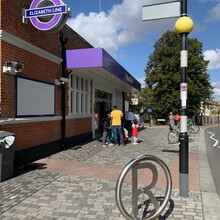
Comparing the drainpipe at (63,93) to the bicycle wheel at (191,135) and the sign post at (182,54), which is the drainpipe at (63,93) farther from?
the bicycle wheel at (191,135)

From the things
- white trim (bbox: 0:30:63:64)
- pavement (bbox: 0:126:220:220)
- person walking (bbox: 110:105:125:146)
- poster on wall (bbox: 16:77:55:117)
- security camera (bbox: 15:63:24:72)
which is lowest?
pavement (bbox: 0:126:220:220)

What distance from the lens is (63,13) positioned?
824cm

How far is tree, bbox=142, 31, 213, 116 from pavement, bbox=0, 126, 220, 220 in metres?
31.9

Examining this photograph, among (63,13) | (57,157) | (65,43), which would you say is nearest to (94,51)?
(65,43)

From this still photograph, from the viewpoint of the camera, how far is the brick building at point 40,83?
7.91 m

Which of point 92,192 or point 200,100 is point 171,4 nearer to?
point 92,192

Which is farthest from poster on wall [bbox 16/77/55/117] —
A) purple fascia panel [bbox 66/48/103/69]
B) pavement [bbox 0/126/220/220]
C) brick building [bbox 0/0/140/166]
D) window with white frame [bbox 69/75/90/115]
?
window with white frame [bbox 69/75/90/115]

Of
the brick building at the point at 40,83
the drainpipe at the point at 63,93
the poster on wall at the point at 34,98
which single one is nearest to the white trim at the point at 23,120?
the brick building at the point at 40,83

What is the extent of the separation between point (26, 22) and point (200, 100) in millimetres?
36241

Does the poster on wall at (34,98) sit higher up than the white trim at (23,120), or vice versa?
the poster on wall at (34,98)

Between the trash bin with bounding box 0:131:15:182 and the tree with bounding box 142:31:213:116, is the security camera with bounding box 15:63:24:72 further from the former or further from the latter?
the tree with bounding box 142:31:213:116

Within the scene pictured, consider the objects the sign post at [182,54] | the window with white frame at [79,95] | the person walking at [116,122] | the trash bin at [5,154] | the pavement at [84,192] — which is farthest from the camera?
the window with white frame at [79,95]

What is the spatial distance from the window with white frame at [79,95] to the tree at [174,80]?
26136mm

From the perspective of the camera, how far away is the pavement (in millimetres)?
4758
